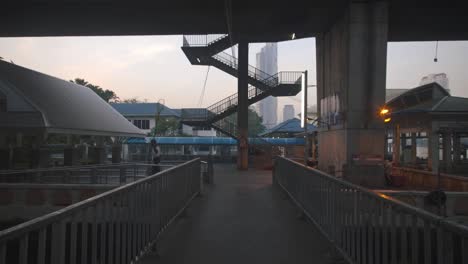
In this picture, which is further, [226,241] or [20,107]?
[20,107]

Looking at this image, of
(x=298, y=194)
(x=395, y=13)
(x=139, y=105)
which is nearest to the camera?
(x=298, y=194)

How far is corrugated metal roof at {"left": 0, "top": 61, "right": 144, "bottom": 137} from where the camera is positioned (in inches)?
573

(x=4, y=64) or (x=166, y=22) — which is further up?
(x=166, y=22)

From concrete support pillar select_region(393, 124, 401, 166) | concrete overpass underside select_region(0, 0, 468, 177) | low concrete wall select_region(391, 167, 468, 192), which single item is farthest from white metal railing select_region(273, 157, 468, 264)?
concrete support pillar select_region(393, 124, 401, 166)

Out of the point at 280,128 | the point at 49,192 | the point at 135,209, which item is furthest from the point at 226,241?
the point at 280,128

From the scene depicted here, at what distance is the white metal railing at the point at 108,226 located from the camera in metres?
2.40

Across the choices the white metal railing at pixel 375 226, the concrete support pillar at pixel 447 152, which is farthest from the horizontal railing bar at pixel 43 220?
the concrete support pillar at pixel 447 152

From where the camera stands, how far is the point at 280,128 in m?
36.8

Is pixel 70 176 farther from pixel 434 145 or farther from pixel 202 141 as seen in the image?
pixel 202 141

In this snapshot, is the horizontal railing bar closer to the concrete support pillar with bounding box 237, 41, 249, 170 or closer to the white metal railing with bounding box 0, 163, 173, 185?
the white metal railing with bounding box 0, 163, 173, 185

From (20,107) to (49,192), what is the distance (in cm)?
689

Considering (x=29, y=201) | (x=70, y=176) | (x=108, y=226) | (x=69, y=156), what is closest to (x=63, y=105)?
(x=69, y=156)

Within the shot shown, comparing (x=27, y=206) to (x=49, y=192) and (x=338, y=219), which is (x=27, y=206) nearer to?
(x=49, y=192)

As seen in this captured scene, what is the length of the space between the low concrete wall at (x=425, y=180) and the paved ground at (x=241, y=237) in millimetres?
5835
